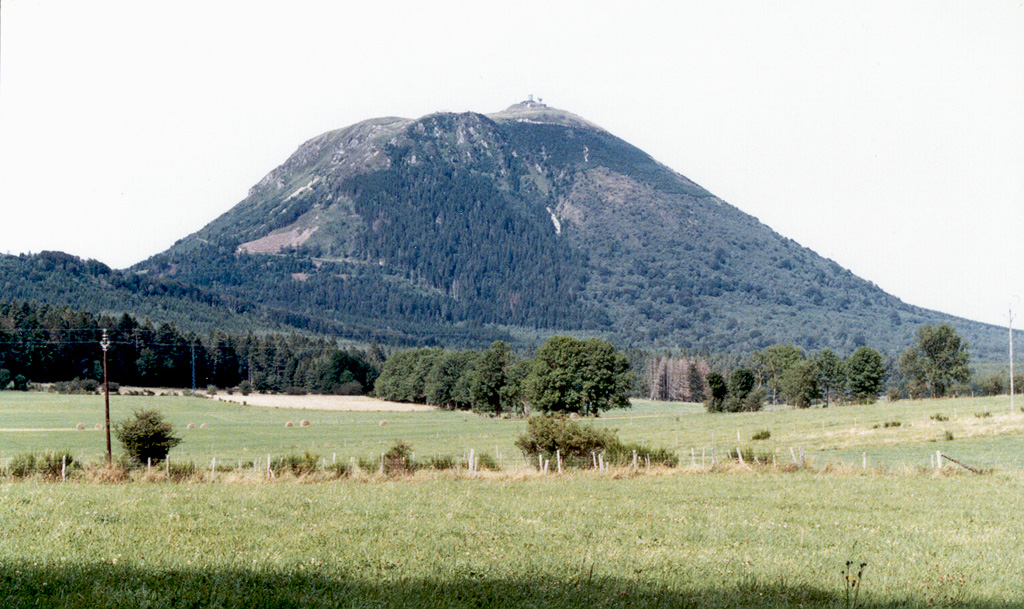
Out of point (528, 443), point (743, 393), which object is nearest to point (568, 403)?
point (743, 393)

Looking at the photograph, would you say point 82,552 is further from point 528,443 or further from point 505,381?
point 505,381

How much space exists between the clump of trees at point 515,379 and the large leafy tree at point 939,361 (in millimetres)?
48451

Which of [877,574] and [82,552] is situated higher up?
[82,552]

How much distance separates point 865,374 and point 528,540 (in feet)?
450

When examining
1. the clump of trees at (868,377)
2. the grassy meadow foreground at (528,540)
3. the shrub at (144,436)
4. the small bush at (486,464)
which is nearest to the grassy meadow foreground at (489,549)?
the grassy meadow foreground at (528,540)

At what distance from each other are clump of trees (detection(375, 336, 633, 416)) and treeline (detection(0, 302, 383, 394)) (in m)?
15.0

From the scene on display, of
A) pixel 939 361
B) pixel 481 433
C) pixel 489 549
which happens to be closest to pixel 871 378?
pixel 939 361

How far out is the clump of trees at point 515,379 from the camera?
12431cm

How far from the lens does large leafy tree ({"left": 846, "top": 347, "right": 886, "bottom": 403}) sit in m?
144

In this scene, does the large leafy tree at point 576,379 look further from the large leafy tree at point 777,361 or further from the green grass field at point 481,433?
the large leafy tree at point 777,361

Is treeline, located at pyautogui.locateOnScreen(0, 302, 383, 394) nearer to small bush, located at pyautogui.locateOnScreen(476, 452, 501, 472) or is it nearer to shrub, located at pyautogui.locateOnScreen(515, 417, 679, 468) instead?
shrub, located at pyautogui.locateOnScreen(515, 417, 679, 468)

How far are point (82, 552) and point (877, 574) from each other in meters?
14.2

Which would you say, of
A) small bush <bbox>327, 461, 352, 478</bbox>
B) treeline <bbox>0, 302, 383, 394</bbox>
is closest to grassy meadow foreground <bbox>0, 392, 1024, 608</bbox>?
small bush <bbox>327, 461, 352, 478</bbox>

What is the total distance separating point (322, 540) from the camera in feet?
57.1
